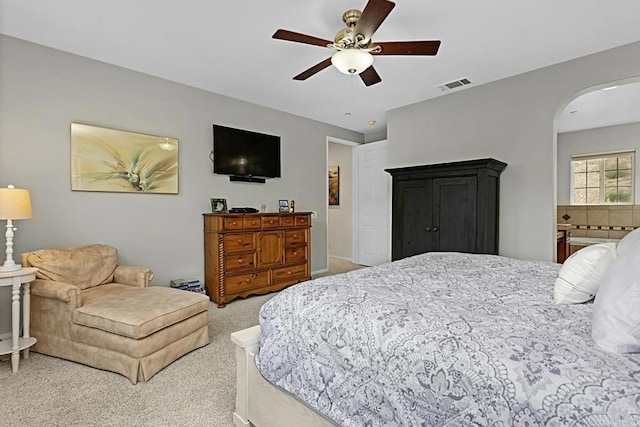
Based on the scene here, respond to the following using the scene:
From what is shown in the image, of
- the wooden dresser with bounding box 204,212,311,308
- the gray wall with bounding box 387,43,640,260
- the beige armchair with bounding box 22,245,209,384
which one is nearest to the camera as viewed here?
the beige armchair with bounding box 22,245,209,384

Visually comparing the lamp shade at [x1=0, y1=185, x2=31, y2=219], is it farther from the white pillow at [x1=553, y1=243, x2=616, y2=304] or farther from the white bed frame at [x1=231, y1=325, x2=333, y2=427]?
the white pillow at [x1=553, y1=243, x2=616, y2=304]

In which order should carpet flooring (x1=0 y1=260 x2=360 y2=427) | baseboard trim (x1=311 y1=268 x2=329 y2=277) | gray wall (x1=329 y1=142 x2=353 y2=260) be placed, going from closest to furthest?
1. carpet flooring (x1=0 y1=260 x2=360 y2=427)
2. baseboard trim (x1=311 y1=268 x2=329 y2=277)
3. gray wall (x1=329 y1=142 x2=353 y2=260)

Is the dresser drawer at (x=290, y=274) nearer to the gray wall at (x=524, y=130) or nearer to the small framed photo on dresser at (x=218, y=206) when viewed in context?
the small framed photo on dresser at (x=218, y=206)

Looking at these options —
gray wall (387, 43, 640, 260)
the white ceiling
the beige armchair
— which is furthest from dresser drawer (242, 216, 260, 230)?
gray wall (387, 43, 640, 260)

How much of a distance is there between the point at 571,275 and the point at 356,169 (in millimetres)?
5077

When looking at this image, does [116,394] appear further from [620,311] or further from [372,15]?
[372,15]

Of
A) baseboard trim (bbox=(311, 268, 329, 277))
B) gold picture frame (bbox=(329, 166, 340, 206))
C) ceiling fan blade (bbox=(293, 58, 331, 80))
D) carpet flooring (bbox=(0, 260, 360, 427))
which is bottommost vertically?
carpet flooring (bbox=(0, 260, 360, 427))

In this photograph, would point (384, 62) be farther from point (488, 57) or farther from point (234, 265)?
point (234, 265)

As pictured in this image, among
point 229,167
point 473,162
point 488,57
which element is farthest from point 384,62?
point 229,167

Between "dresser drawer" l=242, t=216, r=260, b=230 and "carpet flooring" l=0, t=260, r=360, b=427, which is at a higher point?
"dresser drawer" l=242, t=216, r=260, b=230

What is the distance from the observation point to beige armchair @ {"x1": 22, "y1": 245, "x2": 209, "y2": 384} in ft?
7.07

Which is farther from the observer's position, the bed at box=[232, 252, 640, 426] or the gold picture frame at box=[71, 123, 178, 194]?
the gold picture frame at box=[71, 123, 178, 194]

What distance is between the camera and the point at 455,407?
90cm

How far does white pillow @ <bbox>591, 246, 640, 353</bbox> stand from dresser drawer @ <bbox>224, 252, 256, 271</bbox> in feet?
11.2
